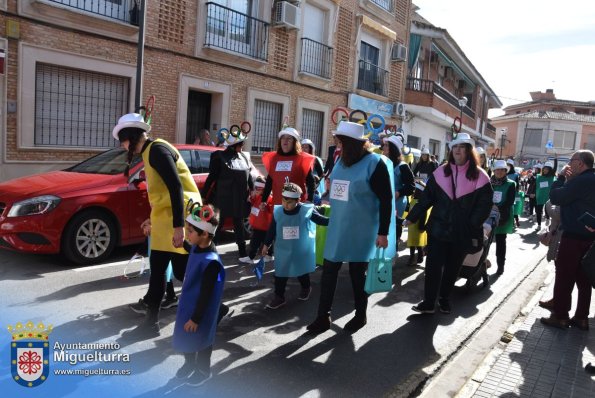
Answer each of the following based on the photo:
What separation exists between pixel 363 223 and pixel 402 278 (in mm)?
2740

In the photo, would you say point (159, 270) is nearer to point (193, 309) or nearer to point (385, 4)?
point (193, 309)

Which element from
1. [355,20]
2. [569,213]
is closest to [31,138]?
[569,213]

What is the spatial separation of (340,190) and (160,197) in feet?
4.93

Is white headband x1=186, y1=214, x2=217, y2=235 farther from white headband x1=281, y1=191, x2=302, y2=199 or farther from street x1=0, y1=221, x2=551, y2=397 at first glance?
white headband x1=281, y1=191, x2=302, y2=199

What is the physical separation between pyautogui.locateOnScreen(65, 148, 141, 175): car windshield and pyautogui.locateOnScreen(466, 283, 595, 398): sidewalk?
496cm

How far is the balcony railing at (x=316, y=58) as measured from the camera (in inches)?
642

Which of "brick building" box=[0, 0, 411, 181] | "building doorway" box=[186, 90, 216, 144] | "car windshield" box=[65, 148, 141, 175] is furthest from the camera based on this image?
"building doorway" box=[186, 90, 216, 144]

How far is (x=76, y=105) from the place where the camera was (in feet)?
34.9

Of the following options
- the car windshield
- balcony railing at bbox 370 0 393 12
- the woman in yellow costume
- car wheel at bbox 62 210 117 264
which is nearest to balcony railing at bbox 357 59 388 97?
balcony railing at bbox 370 0 393 12

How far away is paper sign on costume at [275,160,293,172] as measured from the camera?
231 inches

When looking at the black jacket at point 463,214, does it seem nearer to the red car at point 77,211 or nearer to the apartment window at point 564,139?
the red car at point 77,211

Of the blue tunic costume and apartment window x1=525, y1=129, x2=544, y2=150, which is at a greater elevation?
apartment window x1=525, y1=129, x2=544, y2=150

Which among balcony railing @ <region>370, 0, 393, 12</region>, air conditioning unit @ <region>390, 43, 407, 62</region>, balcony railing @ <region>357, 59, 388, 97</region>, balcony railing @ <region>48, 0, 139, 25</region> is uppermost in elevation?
balcony railing @ <region>370, 0, 393, 12</region>

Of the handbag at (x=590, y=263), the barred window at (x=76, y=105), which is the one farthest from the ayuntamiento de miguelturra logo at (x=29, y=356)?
the barred window at (x=76, y=105)
